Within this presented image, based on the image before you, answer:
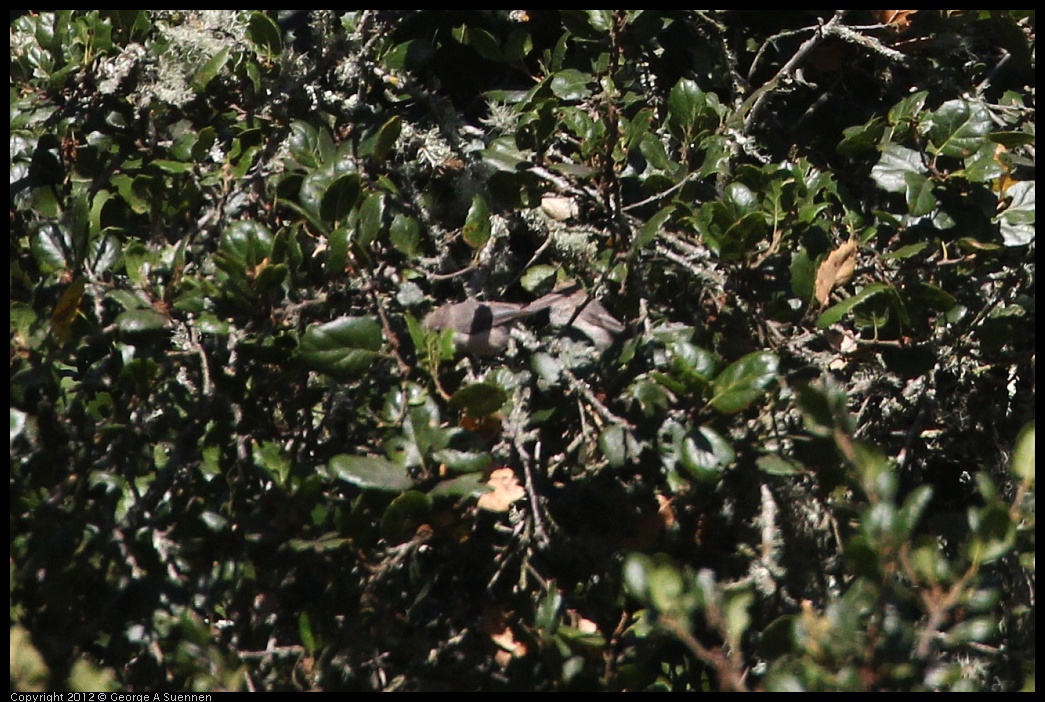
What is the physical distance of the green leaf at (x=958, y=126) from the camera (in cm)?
149

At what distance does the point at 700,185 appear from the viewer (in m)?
1.58

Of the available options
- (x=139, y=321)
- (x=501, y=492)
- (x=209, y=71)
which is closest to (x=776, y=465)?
(x=501, y=492)

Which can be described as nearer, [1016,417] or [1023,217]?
[1023,217]

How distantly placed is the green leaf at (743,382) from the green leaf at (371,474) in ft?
1.28

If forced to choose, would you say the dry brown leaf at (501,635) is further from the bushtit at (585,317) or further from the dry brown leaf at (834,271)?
the dry brown leaf at (834,271)

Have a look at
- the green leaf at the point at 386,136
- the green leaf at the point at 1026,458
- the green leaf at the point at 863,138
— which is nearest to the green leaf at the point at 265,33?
the green leaf at the point at 386,136

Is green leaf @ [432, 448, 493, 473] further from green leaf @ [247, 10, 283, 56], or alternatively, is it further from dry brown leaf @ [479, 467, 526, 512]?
green leaf @ [247, 10, 283, 56]

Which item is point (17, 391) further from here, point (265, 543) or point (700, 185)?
point (700, 185)

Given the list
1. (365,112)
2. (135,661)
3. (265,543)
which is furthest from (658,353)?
(135,661)

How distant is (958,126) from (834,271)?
0.98 ft

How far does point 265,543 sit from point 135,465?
0.20 metres

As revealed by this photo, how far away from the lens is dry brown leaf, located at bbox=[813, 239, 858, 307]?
4.68 ft

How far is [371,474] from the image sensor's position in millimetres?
1229

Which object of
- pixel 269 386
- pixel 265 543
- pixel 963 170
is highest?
pixel 963 170
